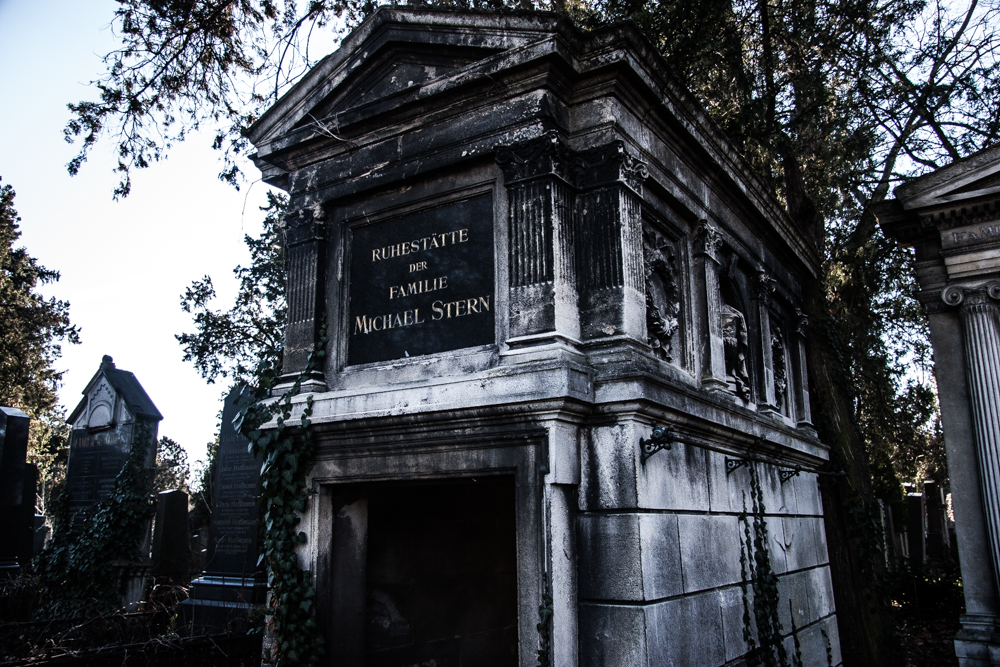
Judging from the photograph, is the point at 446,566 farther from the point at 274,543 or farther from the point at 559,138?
the point at 559,138

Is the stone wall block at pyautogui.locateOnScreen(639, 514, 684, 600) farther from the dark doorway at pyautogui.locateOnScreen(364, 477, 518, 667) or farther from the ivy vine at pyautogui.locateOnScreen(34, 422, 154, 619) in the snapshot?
the ivy vine at pyautogui.locateOnScreen(34, 422, 154, 619)

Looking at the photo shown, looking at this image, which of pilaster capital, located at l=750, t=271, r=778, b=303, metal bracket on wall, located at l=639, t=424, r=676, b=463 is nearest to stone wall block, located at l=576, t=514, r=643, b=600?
metal bracket on wall, located at l=639, t=424, r=676, b=463

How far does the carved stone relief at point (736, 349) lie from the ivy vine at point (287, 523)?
4132 mm

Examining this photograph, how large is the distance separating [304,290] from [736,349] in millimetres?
4503

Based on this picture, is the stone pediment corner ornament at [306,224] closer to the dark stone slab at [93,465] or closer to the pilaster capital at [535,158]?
the pilaster capital at [535,158]

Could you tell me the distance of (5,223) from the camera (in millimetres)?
25969

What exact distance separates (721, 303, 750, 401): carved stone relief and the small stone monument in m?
9.59

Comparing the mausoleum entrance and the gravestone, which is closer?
the mausoleum entrance

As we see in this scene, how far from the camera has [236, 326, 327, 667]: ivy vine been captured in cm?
568

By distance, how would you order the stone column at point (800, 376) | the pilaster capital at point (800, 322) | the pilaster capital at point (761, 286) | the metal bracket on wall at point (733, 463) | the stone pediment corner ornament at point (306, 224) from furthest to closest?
the pilaster capital at point (800, 322) → the stone column at point (800, 376) → the pilaster capital at point (761, 286) → the stone pediment corner ornament at point (306, 224) → the metal bracket on wall at point (733, 463)

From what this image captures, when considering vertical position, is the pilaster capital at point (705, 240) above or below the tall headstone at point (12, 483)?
above

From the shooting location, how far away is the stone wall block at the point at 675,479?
4926mm

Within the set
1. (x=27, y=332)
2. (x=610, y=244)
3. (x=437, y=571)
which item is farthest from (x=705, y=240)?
(x=27, y=332)

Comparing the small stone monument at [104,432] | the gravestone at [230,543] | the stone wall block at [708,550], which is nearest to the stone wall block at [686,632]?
the stone wall block at [708,550]
